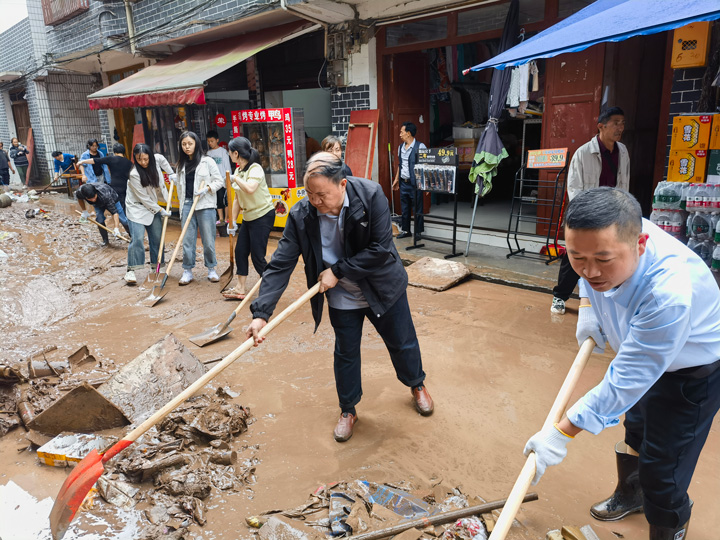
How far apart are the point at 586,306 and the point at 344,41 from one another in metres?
7.35

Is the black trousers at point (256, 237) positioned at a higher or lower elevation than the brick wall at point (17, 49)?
lower

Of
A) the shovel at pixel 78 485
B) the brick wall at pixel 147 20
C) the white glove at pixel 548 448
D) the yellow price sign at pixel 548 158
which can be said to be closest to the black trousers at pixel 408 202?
the yellow price sign at pixel 548 158

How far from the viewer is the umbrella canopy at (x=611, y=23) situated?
10.8 feet

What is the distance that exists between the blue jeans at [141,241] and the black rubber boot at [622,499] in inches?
236

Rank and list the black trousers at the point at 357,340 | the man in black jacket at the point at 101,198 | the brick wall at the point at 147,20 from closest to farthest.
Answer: the black trousers at the point at 357,340 → the man in black jacket at the point at 101,198 → the brick wall at the point at 147,20

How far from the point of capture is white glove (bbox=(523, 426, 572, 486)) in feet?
6.03

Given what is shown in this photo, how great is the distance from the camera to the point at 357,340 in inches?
129

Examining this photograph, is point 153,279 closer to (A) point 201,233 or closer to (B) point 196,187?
(A) point 201,233

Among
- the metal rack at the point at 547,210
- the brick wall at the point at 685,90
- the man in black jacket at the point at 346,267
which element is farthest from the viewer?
the metal rack at the point at 547,210

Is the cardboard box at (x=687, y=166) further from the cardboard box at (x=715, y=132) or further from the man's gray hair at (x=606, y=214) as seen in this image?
the man's gray hair at (x=606, y=214)

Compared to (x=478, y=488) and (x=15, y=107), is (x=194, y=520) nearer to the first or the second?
(x=478, y=488)

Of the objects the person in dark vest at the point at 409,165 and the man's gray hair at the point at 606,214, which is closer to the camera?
the man's gray hair at the point at 606,214

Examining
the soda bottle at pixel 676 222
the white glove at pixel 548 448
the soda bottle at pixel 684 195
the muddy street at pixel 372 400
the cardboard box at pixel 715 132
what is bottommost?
the muddy street at pixel 372 400

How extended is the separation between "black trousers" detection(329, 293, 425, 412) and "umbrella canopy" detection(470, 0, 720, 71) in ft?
8.04
